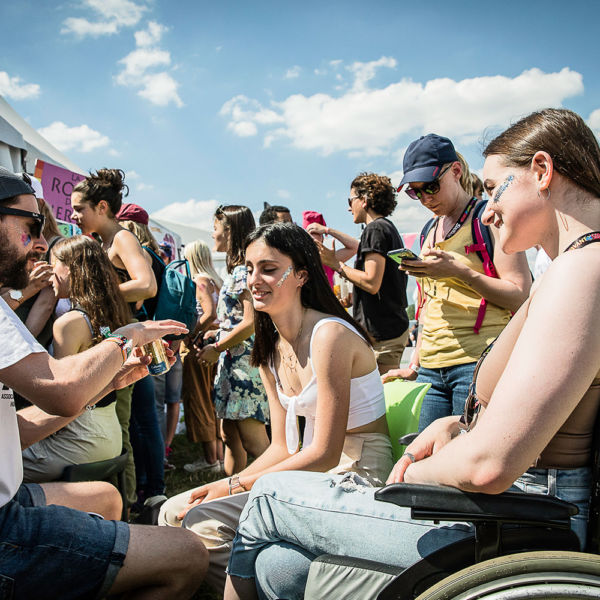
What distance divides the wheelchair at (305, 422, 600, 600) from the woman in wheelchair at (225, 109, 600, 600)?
0.04 meters

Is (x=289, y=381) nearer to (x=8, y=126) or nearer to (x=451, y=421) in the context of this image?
(x=451, y=421)

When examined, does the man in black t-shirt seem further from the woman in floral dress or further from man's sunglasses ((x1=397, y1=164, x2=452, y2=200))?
man's sunglasses ((x1=397, y1=164, x2=452, y2=200))

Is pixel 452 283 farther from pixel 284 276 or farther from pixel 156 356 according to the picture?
pixel 156 356

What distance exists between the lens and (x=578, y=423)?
1.18 m

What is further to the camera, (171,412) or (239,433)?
(171,412)

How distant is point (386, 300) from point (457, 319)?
136 cm

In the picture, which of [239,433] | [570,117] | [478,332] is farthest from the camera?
[239,433]

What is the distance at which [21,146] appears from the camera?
5332mm

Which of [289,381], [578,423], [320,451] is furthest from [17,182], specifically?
[578,423]

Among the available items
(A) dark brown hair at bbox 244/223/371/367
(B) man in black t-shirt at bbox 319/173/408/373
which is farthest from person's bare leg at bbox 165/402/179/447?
(A) dark brown hair at bbox 244/223/371/367

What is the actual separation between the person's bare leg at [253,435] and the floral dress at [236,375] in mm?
70

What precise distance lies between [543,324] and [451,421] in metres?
0.65

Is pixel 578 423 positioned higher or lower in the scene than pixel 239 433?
higher

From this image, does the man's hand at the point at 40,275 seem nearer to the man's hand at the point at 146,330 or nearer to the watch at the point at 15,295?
the watch at the point at 15,295
